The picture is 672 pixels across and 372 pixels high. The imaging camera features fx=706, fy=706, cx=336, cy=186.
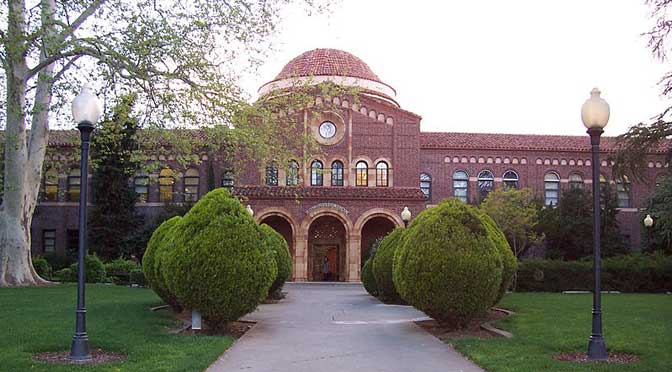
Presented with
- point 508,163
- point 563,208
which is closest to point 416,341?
point 563,208

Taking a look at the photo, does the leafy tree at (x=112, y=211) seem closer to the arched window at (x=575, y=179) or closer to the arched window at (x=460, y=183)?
the arched window at (x=460, y=183)

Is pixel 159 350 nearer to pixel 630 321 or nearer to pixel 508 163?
pixel 630 321

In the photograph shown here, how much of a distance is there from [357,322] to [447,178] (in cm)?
2990

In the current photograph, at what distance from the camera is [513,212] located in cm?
3544

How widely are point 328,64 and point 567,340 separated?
34268 mm

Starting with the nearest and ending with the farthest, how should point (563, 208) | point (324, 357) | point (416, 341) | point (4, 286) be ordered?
1. point (324, 357)
2. point (416, 341)
3. point (4, 286)
4. point (563, 208)

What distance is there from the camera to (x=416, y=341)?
37.9 feet

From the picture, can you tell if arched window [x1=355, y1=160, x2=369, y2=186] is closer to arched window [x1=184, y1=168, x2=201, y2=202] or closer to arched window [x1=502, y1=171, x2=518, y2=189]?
arched window [x1=502, y1=171, x2=518, y2=189]

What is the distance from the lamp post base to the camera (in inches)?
372

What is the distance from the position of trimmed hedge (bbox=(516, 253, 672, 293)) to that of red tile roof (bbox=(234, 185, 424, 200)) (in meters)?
9.89

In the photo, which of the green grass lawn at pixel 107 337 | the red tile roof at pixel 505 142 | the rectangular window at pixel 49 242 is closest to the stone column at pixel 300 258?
the red tile roof at pixel 505 142

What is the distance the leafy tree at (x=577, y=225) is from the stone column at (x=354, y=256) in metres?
10.6

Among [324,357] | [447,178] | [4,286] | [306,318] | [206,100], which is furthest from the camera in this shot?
[447,178]

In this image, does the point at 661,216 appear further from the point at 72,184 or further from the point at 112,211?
the point at 72,184
